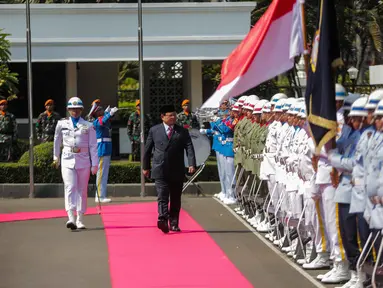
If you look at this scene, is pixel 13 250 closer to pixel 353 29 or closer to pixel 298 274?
pixel 298 274

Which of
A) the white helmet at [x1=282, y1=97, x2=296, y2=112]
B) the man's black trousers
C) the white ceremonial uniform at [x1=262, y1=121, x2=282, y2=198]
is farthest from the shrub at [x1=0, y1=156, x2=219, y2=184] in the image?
the white helmet at [x1=282, y1=97, x2=296, y2=112]

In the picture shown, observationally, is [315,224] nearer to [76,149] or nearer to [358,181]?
[358,181]

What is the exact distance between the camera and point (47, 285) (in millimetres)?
11367

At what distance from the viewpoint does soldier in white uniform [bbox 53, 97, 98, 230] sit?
16.2 metres

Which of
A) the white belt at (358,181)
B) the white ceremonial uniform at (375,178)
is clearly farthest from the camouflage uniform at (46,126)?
the white ceremonial uniform at (375,178)

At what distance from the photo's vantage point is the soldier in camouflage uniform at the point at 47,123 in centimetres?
2486

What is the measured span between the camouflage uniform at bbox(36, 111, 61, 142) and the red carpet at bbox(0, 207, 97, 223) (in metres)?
5.46

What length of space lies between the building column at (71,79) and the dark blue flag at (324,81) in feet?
68.6

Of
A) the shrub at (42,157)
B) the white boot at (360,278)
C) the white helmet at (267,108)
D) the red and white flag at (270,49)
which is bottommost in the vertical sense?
the white boot at (360,278)

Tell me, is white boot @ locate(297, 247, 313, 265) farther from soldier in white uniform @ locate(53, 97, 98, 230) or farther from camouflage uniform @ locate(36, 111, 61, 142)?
camouflage uniform @ locate(36, 111, 61, 142)

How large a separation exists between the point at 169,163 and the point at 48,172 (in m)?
7.59

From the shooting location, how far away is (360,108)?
10.3 metres

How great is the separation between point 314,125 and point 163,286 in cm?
263

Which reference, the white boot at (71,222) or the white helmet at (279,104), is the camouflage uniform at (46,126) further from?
the white helmet at (279,104)
